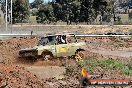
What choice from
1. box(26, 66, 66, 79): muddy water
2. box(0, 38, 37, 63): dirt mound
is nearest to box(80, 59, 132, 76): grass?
A: box(26, 66, 66, 79): muddy water

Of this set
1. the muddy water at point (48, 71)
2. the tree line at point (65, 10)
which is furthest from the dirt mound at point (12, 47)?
the tree line at point (65, 10)

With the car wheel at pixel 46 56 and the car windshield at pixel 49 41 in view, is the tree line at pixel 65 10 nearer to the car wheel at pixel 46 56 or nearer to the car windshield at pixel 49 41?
the car windshield at pixel 49 41

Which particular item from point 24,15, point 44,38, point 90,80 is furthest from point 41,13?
point 90,80

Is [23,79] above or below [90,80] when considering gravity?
below

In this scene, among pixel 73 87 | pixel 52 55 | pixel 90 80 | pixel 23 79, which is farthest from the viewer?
pixel 52 55

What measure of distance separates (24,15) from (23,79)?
8358 centimetres

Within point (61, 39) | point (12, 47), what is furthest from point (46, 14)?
point (61, 39)

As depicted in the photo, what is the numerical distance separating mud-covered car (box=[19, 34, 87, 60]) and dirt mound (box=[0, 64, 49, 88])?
194 inches

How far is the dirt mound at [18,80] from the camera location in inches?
579

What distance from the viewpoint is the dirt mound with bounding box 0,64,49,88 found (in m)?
14.7

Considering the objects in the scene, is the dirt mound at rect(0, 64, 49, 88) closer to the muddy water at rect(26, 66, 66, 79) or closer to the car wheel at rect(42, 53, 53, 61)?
the muddy water at rect(26, 66, 66, 79)

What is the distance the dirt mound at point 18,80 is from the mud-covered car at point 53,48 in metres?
4.92

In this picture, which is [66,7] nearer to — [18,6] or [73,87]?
[18,6]

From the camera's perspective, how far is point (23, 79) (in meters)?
16.1
